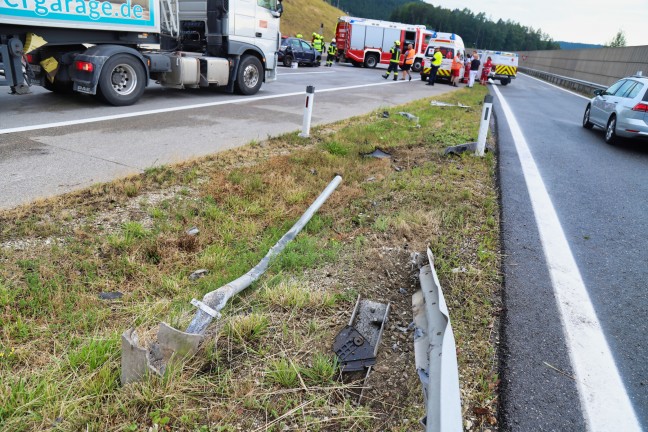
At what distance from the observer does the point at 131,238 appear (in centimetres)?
404

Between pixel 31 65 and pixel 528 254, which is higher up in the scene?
pixel 31 65

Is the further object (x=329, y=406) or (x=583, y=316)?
(x=583, y=316)

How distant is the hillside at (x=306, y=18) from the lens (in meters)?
75.2

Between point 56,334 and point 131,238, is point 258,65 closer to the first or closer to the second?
point 131,238

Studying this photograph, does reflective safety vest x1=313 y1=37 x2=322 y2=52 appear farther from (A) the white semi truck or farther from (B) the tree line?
(B) the tree line

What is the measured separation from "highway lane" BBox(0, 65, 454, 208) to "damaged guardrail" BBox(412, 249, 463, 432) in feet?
13.4

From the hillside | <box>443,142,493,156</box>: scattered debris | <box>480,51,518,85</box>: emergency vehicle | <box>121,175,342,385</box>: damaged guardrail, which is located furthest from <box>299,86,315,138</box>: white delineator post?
the hillside

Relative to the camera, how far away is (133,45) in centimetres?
1044

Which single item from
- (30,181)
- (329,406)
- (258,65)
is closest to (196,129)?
(30,181)

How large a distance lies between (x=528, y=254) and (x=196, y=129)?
623 centimetres

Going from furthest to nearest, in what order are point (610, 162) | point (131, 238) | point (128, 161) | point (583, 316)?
point (610, 162) → point (128, 161) → point (131, 238) → point (583, 316)

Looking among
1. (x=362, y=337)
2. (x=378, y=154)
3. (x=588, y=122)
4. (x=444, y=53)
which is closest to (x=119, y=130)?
(x=378, y=154)

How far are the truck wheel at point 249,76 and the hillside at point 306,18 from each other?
6053 cm

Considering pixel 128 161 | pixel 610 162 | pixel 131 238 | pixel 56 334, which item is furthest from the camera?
pixel 610 162
